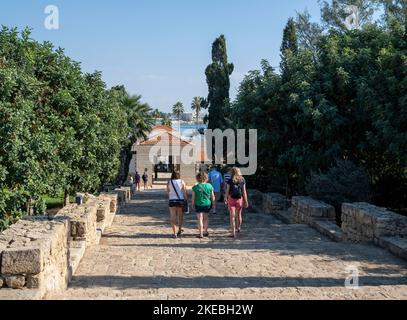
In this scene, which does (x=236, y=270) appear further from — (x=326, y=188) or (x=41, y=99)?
(x=41, y=99)

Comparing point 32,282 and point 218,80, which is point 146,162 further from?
point 32,282

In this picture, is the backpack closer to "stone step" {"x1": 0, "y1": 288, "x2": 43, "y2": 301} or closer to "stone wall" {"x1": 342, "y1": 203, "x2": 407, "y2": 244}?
"stone wall" {"x1": 342, "y1": 203, "x2": 407, "y2": 244}

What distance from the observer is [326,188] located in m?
13.1

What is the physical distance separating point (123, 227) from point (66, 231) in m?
6.62

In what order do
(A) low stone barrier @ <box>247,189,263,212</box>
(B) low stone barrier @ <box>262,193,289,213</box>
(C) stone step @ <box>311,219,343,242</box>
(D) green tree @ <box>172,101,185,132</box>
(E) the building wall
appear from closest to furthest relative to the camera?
(C) stone step @ <box>311,219,343,242</box>, (B) low stone barrier @ <box>262,193,289,213</box>, (A) low stone barrier @ <box>247,189,263,212</box>, (E) the building wall, (D) green tree @ <box>172,101,185,132</box>

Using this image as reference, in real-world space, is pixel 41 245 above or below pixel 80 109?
below

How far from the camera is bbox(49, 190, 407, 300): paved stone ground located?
5668mm

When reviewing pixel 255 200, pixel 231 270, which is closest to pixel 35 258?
pixel 231 270

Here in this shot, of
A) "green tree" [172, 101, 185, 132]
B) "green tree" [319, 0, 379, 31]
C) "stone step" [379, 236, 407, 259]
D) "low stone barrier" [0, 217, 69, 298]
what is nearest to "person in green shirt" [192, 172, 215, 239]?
"stone step" [379, 236, 407, 259]

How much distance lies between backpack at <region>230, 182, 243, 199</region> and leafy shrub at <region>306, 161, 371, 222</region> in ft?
12.3

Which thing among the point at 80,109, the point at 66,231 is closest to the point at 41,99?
the point at 80,109

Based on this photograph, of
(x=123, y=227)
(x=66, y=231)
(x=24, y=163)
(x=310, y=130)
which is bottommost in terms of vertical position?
(x=123, y=227)

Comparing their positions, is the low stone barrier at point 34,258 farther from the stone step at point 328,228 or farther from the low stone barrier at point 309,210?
the low stone barrier at point 309,210
